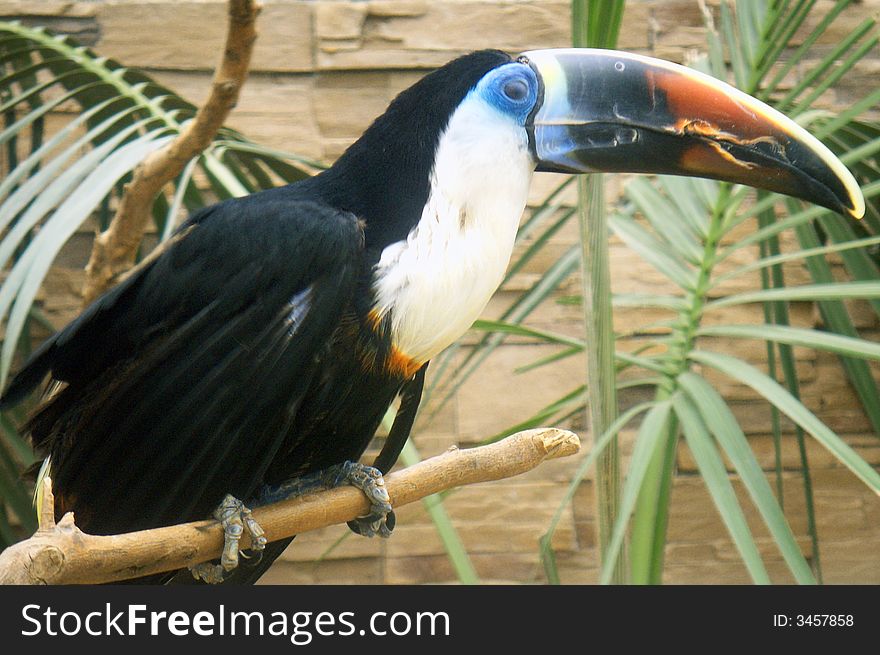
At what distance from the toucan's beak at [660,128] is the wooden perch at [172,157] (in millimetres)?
303

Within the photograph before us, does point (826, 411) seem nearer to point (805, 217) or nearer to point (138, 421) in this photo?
point (805, 217)

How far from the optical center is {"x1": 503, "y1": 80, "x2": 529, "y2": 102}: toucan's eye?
0.97 meters

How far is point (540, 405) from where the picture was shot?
1.95 metres

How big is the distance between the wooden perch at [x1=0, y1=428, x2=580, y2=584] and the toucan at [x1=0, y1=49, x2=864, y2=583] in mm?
30

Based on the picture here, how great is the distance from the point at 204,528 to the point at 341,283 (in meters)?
0.24

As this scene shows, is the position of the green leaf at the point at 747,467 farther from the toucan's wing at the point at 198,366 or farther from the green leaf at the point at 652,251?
the toucan's wing at the point at 198,366

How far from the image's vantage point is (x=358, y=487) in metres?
0.99

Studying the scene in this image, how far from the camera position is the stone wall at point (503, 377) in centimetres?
194

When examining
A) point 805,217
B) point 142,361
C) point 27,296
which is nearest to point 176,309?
point 142,361

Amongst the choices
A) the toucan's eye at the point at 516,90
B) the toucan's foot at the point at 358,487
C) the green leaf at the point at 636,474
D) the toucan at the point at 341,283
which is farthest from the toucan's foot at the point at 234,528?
the toucan's eye at the point at 516,90

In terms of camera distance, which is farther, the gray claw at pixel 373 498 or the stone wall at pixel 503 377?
the stone wall at pixel 503 377

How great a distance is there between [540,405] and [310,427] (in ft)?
3.45

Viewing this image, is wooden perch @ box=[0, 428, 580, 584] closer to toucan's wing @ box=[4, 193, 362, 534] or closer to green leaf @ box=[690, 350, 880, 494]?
toucan's wing @ box=[4, 193, 362, 534]

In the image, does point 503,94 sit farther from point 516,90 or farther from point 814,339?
point 814,339
